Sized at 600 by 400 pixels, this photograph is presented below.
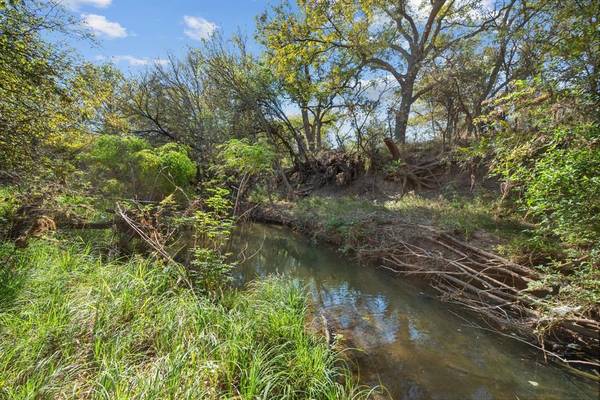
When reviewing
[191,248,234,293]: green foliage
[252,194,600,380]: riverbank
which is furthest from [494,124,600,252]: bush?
[191,248,234,293]: green foliage

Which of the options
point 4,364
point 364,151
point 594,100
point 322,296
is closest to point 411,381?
point 322,296

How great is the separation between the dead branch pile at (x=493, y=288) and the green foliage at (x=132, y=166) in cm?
595

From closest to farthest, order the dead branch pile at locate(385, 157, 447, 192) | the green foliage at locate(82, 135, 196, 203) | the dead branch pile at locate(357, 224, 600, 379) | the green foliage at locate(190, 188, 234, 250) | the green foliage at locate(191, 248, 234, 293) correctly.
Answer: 1. the dead branch pile at locate(357, 224, 600, 379)
2. the green foliage at locate(191, 248, 234, 293)
3. the green foliage at locate(190, 188, 234, 250)
4. the green foliage at locate(82, 135, 196, 203)
5. the dead branch pile at locate(385, 157, 447, 192)

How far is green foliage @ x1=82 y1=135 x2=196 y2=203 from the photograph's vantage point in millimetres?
8805

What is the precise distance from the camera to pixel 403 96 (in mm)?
15523

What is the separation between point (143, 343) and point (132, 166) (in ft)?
22.3

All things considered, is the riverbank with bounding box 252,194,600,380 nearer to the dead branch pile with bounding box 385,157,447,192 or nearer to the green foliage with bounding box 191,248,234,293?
the dead branch pile with bounding box 385,157,447,192

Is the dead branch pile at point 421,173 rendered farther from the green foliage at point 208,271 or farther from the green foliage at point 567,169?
the green foliage at point 208,271

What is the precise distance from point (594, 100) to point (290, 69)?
14.0 m

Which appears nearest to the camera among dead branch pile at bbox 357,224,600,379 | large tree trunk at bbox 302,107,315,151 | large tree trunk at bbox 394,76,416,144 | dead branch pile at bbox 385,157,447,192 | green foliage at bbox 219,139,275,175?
dead branch pile at bbox 357,224,600,379

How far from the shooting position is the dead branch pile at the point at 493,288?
14.0 feet

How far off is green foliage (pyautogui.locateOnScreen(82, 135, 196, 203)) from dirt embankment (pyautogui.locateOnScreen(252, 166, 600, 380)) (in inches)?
207

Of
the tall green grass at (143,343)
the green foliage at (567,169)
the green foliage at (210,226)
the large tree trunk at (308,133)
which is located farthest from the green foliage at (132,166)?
the large tree trunk at (308,133)

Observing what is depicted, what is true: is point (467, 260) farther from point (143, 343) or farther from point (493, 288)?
point (143, 343)
